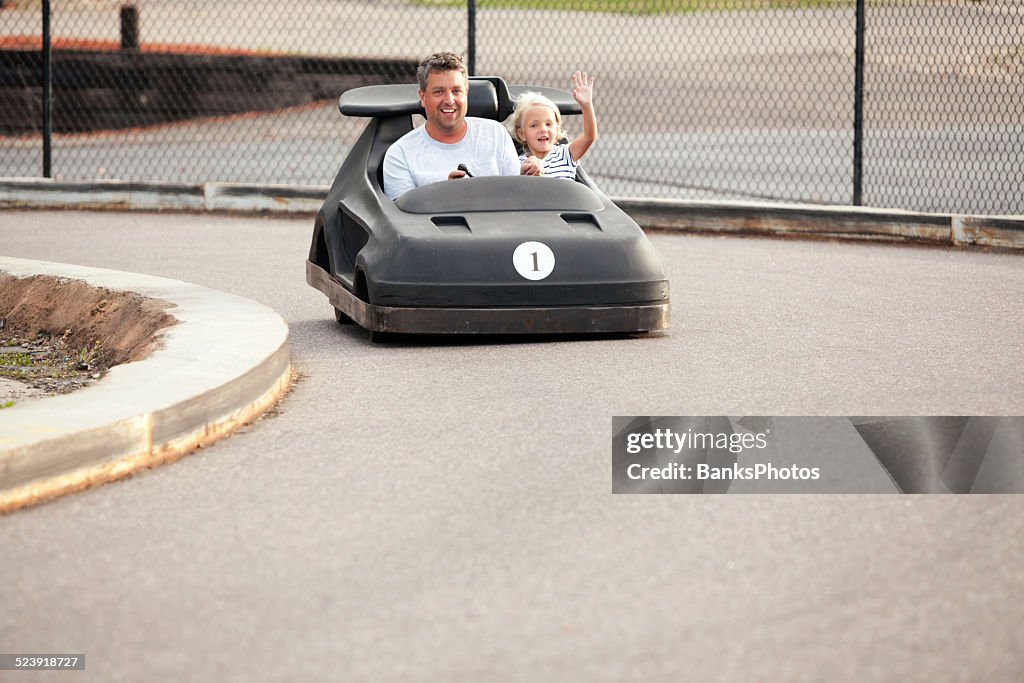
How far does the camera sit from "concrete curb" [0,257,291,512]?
14.0 ft

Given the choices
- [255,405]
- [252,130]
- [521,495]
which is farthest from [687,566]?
[252,130]

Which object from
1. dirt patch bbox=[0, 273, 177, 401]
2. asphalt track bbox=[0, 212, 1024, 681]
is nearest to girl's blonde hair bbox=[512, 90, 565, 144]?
asphalt track bbox=[0, 212, 1024, 681]

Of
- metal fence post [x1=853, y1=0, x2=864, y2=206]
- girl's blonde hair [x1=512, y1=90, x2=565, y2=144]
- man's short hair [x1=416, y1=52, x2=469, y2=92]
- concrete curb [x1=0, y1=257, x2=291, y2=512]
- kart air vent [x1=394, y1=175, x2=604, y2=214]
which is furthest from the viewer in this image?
metal fence post [x1=853, y1=0, x2=864, y2=206]

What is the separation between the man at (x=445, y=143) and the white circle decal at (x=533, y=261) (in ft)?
2.70

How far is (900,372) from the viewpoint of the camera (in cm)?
594

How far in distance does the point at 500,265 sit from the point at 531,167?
126 cm

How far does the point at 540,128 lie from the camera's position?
301 inches

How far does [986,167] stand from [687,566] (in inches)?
522

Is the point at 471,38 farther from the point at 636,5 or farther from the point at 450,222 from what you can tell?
the point at 636,5

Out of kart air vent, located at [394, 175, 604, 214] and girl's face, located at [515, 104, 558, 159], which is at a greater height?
girl's face, located at [515, 104, 558, 159]

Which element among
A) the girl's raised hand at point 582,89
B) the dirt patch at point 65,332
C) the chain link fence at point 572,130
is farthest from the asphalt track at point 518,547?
the chain link fence at point 572,130

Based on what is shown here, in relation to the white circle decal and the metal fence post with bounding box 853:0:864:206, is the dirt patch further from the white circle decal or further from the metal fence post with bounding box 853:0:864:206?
the metal fence post with bounding box 853:0:864:206

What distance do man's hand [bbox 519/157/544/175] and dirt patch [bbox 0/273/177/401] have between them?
199cm

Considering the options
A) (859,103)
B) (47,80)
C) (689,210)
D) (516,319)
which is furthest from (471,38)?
(516,319)
